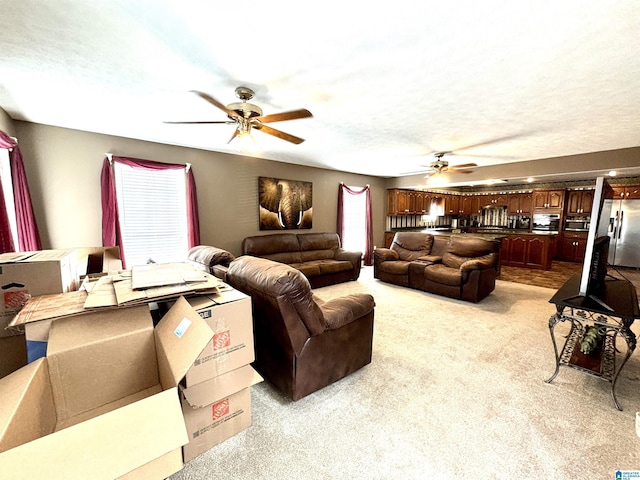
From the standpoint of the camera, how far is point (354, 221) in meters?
6.78

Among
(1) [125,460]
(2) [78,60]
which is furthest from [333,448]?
(2) [78,60]

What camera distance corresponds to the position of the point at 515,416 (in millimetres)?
1740

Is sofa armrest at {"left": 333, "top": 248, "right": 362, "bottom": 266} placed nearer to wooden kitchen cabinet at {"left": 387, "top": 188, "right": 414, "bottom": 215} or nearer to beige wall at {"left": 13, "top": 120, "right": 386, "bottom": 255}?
beige wall at {"left": 13, "top": 120, "right": 386, "bottom": 255}

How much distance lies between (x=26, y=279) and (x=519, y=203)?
9.58m

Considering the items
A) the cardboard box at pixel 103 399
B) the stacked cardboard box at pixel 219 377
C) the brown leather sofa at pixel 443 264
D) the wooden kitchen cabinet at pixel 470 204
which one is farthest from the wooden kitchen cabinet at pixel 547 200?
the cardboard box at pixel 103 399

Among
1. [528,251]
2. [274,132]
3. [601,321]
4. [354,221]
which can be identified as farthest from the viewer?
[354,221]

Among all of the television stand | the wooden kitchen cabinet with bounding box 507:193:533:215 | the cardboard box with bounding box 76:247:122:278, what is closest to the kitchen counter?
the wooden kitchen cabinet with bounding box 507:193:533:215

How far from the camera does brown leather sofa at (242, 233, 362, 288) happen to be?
4.68 m

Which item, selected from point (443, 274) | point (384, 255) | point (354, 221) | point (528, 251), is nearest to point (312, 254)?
point (384, 255)

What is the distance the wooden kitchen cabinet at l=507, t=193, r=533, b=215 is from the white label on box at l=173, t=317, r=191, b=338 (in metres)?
8.97

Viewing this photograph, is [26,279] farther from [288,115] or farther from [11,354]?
[288,115]

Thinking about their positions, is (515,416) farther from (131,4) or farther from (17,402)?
(131,4)

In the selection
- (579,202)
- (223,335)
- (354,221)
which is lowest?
(223,335)

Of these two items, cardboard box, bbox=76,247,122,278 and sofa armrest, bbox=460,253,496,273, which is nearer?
cardboard box, bbox=76,247,122,278
